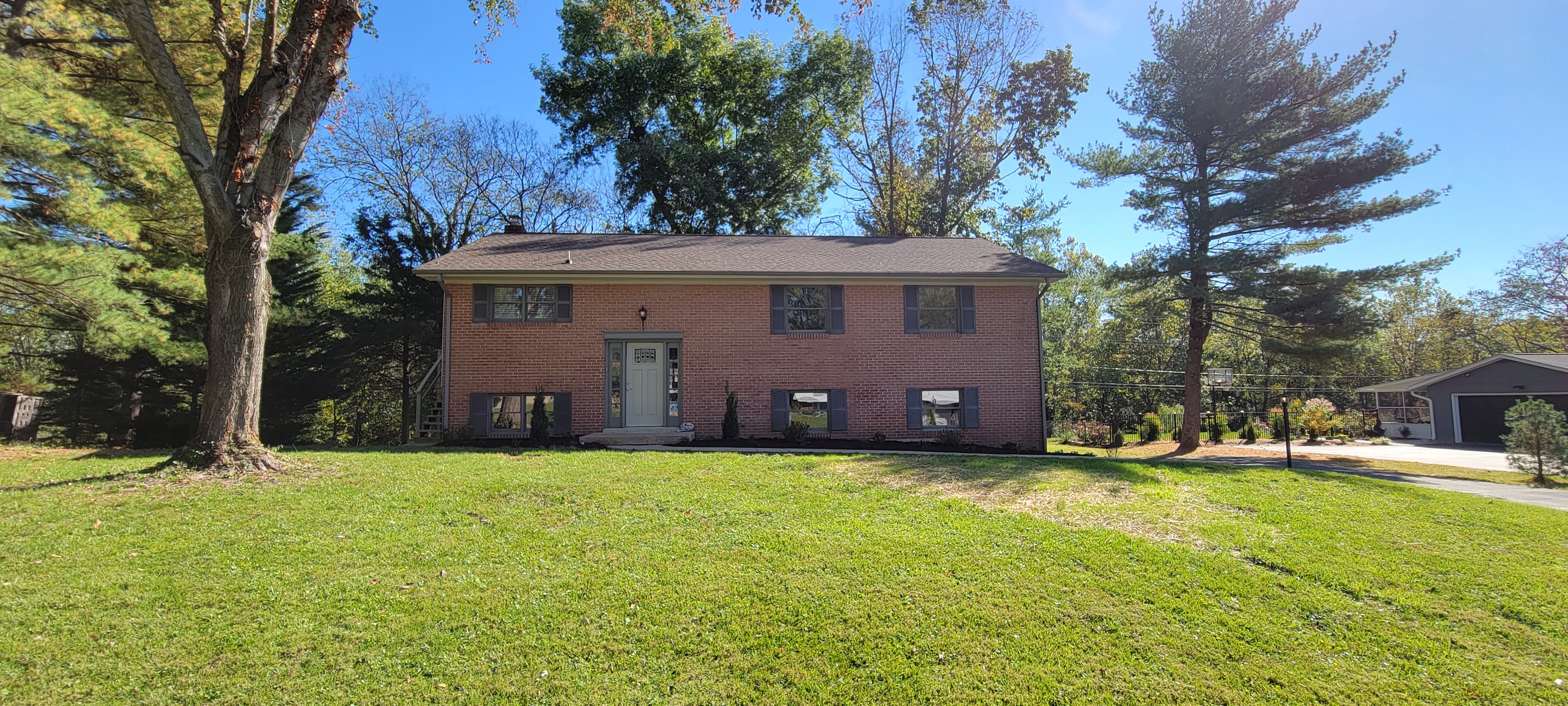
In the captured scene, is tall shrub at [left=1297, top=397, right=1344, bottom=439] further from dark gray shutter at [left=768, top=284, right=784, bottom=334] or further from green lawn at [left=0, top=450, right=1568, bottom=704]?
dark gray shutter at [left=768, top=284, right=784, bottom=334]

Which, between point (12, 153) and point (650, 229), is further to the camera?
point (650, 229)

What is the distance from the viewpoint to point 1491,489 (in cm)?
1041

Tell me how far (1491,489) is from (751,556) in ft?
41.7

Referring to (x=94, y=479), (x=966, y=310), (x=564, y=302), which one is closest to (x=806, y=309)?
(x=966, y=310)

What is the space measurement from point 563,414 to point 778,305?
16.6 ft

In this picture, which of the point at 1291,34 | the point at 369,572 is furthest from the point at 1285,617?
the point at 1291,34

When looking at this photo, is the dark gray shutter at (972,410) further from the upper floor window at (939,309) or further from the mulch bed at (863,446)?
the upper floor window at (939,309)

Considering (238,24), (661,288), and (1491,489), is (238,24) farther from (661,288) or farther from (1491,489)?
(1491,489)

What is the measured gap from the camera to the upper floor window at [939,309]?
563 inches

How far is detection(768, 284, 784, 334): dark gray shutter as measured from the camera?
46.4 feet

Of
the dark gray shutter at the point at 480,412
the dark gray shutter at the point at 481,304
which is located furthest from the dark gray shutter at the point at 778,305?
the dark gray shutter at the point at 480,412

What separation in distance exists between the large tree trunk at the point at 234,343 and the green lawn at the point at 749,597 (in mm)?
720

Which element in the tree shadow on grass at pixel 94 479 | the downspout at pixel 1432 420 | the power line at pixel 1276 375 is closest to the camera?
the tree shadow on grass at pixel 94 479

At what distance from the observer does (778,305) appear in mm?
14164
